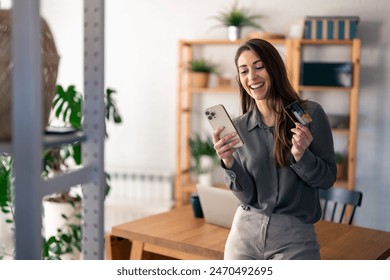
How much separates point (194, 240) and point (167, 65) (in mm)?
2394

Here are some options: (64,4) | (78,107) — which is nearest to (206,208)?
(78,107)

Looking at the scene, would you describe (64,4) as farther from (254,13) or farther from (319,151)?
(319,151)

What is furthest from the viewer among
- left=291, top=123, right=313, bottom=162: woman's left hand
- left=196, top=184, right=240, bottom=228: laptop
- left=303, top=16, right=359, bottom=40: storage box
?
left=303, top=16, right=359, bottom=40: storage box

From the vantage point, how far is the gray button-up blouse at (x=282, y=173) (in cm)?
158

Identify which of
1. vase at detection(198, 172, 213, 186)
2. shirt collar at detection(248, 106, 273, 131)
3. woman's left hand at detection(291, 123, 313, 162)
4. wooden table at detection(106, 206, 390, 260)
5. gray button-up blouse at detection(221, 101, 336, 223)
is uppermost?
shirt collar at detection(248, 106, 273, 131)

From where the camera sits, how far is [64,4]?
14.8 ft

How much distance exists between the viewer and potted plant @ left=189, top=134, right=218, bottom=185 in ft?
12.7

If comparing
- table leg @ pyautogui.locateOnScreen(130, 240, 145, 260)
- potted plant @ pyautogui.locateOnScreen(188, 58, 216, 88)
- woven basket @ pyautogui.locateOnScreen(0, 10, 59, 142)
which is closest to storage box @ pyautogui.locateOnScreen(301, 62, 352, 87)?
potted plant @ pyautogui.locateOnScreen(188, 58, 216, 88)

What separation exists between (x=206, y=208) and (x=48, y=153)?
3.73ft

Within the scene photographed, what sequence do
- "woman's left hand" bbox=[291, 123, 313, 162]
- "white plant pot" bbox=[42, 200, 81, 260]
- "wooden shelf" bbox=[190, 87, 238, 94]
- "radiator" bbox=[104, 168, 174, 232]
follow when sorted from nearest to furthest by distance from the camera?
"woman's left hand" bbox=[291, 123, 313, 162] → "white plant pot" bbox=[42, 200, 81, 260] → "wooden shelf" bbox=[190, 87, 238, 94] → "radiator" bbox=[104, 168, 174, 232]

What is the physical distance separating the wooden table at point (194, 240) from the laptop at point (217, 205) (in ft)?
0.11

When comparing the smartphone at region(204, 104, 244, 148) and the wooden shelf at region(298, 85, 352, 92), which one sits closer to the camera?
the smartphone at region(204, 104, 244, 148)

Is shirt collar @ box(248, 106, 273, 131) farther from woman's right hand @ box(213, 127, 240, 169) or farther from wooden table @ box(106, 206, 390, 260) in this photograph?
wooden table @ box(106, 206, 390, 260)

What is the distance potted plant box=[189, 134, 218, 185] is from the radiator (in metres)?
0.31
